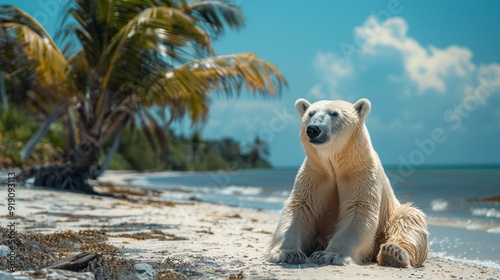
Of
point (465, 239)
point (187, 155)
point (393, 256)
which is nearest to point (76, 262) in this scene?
point (393, 256)

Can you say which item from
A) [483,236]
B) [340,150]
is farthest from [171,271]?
[483,236]

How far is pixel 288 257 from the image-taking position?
14.7 feet

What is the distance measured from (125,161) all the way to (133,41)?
41529 millimetres

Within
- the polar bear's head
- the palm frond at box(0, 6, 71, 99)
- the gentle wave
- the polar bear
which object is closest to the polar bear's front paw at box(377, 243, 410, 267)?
the polar bear

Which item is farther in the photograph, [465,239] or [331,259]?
[465,239]

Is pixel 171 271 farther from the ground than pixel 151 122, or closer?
closer

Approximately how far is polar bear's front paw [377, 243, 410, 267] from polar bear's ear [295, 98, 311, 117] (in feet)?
4.52

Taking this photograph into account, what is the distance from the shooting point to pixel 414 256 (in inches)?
188

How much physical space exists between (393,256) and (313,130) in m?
1.27

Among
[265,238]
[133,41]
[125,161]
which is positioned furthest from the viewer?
[125,161]

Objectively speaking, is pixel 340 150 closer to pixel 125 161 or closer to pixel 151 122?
pixel 151 122

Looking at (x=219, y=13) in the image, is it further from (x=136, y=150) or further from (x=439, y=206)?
(x=136, y=150)

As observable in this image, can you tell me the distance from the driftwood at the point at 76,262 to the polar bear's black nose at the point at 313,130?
190 centimetres

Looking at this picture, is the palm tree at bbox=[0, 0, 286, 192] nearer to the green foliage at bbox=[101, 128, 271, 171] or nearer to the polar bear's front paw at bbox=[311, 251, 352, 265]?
the polar bear's front paw at bbox=[311, 251, 352, 265]
